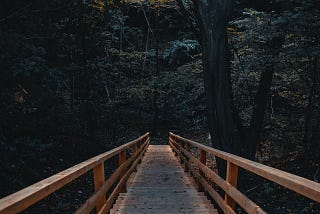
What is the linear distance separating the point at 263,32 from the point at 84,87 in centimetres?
1206

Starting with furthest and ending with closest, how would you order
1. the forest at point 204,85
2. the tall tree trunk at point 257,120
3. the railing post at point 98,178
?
the tall tree trunk at point 257,120 → the forest at point 204,85 → the railing post at point 98,178

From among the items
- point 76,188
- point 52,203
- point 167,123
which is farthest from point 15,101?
point 167,123

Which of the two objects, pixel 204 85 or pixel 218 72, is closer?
pixel 218 72

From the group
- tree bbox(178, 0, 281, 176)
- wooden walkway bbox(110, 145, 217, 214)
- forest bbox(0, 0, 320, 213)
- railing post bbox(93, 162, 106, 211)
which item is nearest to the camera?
railing post bbox(93, 162, 106, 211)

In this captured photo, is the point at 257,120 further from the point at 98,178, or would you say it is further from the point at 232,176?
the point at 98,178

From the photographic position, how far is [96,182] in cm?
431

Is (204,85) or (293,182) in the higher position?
(204,85)

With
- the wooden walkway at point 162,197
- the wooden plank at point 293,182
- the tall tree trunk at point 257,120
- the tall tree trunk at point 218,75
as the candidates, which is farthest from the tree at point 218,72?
the wooden plank at point 293,182

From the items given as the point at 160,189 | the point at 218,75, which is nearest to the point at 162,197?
the point at 160,189

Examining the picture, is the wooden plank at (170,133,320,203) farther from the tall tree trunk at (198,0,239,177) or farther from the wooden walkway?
the tall tree trunk at (198,0,239,177)

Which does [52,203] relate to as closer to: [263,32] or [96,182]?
[96,182]

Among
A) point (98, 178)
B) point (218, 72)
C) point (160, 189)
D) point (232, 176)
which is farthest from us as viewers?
point (218, 72)

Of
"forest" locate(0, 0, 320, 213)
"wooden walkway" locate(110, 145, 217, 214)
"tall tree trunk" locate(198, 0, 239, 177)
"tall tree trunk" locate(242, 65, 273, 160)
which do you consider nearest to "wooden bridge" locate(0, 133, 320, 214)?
"wooden walkway" locate(110, 145, 217, 214)

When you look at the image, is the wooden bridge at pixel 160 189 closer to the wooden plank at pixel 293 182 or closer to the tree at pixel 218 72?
the wooden plank at pixel 293 182
